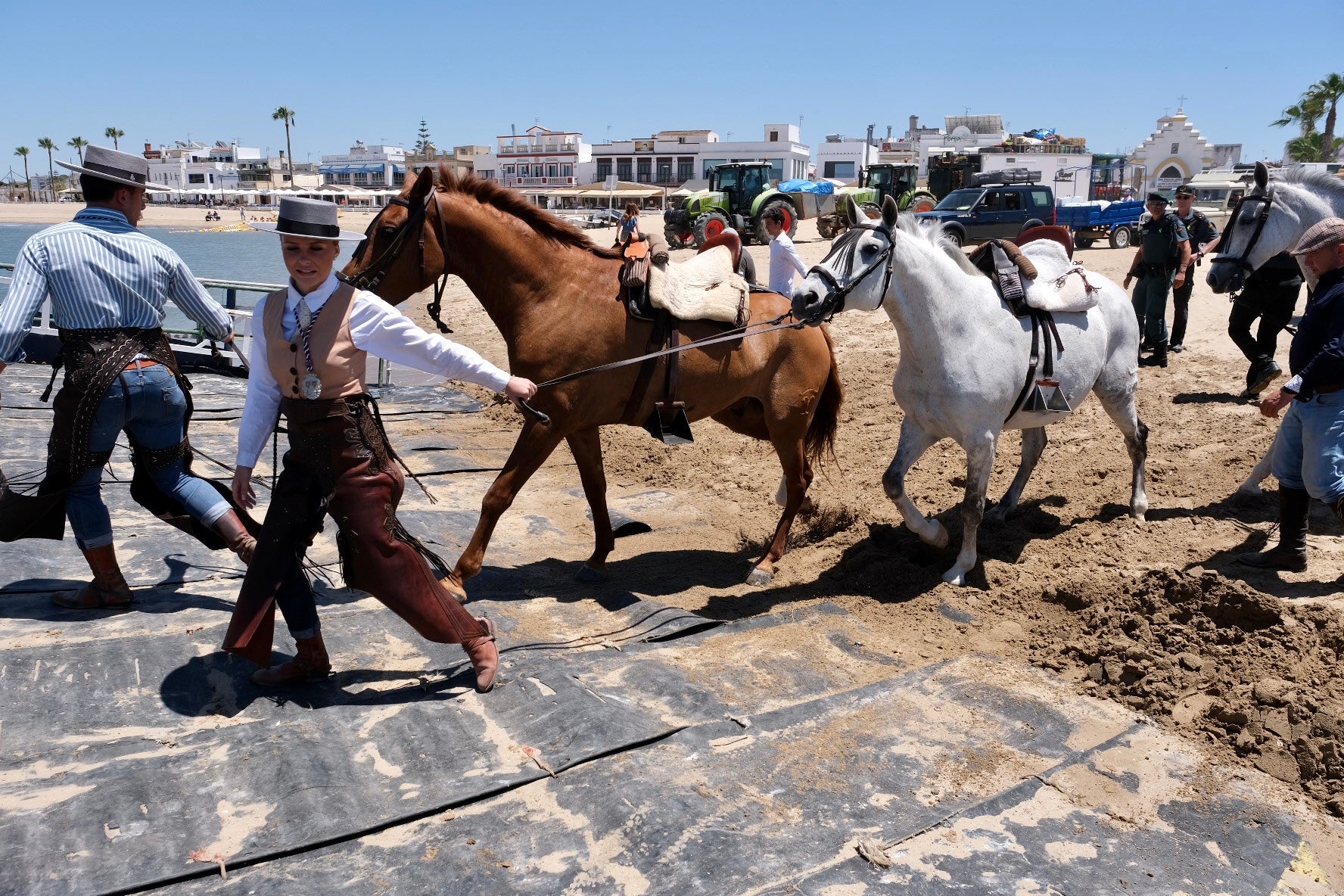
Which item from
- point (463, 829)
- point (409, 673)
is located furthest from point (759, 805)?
point (409, 673)

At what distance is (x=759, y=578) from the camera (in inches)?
235

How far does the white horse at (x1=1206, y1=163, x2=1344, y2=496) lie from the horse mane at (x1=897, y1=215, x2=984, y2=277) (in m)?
2.57

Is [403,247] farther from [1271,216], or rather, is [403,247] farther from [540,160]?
[540,160]

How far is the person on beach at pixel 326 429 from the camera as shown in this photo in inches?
139

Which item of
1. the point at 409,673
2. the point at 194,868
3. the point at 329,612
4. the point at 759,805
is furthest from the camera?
the point at 329,612

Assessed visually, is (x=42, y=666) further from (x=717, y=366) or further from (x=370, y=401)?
(x=717, y=366)

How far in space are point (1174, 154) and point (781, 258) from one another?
68.3m

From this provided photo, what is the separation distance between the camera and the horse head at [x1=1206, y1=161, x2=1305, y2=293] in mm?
6953

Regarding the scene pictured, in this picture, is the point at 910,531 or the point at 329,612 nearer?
the point at 329,612

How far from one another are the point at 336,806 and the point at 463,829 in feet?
1.38

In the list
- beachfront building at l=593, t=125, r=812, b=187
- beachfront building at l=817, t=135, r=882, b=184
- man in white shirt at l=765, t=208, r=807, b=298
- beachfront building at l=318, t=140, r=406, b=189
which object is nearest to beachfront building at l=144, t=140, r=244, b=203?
beachfront building at l=318, t=140, r=406, b=189

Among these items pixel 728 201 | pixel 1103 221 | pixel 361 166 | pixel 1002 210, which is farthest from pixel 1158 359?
pixel 361 166

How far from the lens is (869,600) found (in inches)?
215

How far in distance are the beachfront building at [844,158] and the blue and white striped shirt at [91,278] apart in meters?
86.1
